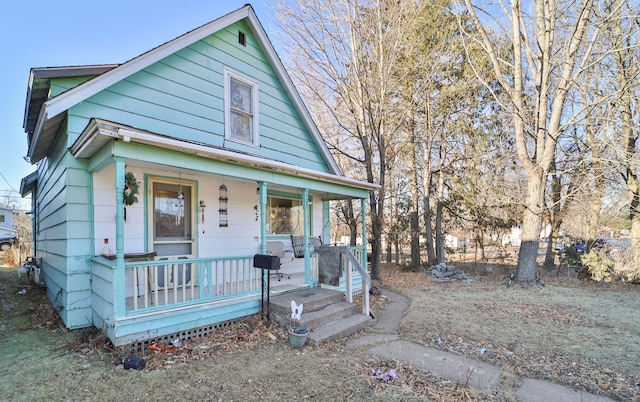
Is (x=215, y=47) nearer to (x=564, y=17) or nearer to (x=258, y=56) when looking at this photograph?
(x=258, y=56)

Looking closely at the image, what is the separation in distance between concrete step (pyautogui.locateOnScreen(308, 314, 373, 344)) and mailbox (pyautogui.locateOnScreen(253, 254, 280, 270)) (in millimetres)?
1205

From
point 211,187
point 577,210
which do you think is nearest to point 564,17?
point 577,210

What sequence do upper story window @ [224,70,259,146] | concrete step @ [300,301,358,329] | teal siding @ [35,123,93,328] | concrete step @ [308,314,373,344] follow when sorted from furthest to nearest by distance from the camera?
1. upper story window @ [224,70,259,146]
2. concrete step @ [300,301,358,329]
3. teal siding @ [35,123,93,328]
4. concrete step @ [308,314,373,344]

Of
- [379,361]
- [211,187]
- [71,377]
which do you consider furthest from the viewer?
[211,187]

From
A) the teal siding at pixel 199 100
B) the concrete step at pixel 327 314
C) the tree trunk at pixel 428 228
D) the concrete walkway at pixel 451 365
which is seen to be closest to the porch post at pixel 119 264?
the teal siding at pixel 199 100

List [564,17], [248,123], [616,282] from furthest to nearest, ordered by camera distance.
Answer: [564,17], [616,282], [248,123]

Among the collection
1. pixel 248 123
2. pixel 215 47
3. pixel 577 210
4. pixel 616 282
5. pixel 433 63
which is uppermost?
pixel 433 63

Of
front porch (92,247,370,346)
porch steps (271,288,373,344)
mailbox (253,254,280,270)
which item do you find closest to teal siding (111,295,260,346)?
front porch (92,247,370,346)

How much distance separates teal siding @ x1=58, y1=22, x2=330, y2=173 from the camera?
568 cm

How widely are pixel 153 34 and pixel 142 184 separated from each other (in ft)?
28.0

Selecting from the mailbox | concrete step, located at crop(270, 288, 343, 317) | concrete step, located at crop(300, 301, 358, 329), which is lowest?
concrete step, located at crop(300, 301, 358, 329)

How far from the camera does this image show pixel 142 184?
19.4 ft

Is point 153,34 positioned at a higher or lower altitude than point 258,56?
higher

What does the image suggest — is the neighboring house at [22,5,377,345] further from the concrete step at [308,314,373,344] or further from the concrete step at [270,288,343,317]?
the concrete step at [308,314,373,344]
